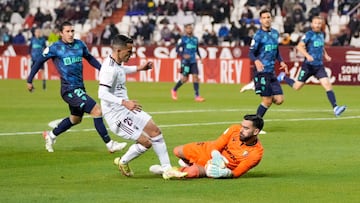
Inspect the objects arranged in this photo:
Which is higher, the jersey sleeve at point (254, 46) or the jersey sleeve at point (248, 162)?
the jersey sleeve at point (254, 46)

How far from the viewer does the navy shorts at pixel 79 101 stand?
57.0ft

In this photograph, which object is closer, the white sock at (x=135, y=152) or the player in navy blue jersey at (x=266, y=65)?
the white sock at (x=135, y=152)

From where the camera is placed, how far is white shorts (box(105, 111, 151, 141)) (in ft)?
44.7

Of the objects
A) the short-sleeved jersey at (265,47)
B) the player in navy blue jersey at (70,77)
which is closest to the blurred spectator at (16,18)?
the short-sleeved jersey at (265,47)

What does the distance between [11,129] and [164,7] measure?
2850cm

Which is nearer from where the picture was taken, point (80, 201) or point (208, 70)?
point (80, 201)

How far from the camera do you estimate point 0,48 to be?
49969 mm

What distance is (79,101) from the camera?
1748 cm

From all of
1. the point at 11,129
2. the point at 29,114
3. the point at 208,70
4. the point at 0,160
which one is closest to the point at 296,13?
the point at 208,70

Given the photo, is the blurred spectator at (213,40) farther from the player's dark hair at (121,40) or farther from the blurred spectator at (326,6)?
the player's dark hair at (121,40)

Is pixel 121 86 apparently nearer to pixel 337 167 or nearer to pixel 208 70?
pixel 337 167

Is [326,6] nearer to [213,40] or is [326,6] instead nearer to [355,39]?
[355,39]

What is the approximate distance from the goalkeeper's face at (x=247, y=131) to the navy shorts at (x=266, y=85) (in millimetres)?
7424

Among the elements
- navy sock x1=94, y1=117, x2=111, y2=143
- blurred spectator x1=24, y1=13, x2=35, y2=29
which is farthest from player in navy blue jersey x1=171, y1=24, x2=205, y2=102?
blurred spectator x1=24, y1=13, x2=35, y2=29
